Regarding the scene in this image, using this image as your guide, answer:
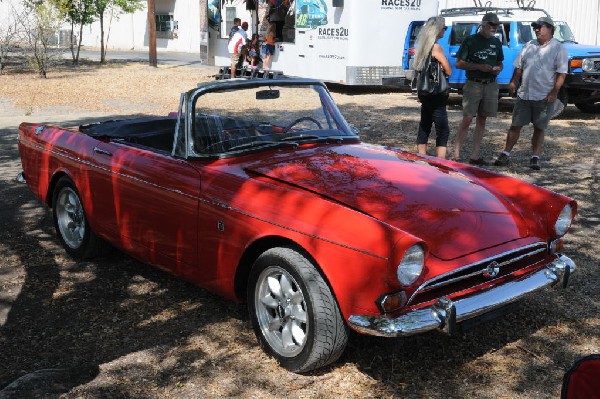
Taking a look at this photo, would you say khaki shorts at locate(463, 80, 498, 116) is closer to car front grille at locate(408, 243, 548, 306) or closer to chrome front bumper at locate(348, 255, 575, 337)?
car front grille at locate(408, 243, 548, 306)

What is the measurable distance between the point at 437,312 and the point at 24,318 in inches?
103

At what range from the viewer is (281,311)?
3.74 m

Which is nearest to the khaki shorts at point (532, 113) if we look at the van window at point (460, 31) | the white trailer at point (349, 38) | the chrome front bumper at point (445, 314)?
the chrome front bumper at point (445, 314)

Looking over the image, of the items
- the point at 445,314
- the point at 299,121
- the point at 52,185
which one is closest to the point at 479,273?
the point at 445,314

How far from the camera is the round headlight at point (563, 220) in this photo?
413cm

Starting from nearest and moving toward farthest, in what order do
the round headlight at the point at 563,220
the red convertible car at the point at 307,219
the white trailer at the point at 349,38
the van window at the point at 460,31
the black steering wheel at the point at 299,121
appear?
1. the red convertible car at the point at 307,219
2. the round headlight at the point at 563,220
3. the black steering wheel at the point at 299,121
4. the van window at the point at 460,31
5. the white trailer at the point at 349,38

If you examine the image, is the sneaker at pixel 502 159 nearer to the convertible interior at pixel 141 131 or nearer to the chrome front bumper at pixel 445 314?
the convertible interior at pixel 141 131

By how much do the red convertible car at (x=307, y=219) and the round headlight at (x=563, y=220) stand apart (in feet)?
0.03

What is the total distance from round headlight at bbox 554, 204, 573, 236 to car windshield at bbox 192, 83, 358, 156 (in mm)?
1527

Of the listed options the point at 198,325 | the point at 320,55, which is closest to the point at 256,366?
the point at 198,325

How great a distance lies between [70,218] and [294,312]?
2.65 metres

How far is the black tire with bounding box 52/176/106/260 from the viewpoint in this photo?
534cm

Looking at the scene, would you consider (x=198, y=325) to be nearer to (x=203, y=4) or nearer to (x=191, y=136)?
(x=191, y=136)

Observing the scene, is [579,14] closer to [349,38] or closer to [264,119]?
[349,38]
